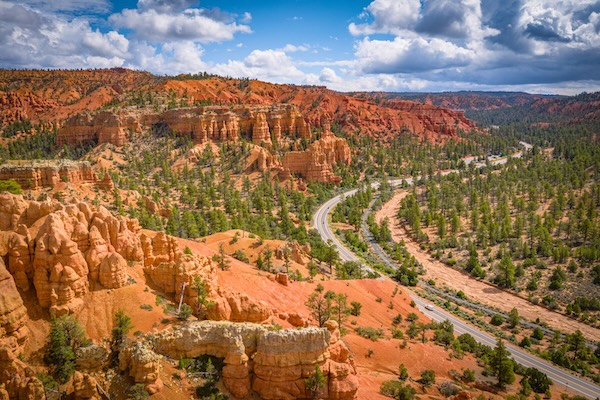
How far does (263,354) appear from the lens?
28.2 metres

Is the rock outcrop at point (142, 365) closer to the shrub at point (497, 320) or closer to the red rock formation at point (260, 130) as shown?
the shrub at point (497, 320)

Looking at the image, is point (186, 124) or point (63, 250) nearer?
point (63, 250)

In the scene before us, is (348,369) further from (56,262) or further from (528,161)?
(528,161)

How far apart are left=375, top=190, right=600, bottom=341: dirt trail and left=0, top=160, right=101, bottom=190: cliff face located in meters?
63.7

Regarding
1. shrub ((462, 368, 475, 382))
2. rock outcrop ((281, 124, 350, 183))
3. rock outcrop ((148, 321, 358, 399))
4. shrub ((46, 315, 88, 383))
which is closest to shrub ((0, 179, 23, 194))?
shrub ((46, 315, 88, 383))

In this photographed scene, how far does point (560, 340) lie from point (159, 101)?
141 m

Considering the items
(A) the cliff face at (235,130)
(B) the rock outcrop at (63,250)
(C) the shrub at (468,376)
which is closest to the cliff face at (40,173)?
(B) the rock outcrop at (63,250)

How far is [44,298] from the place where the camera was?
2953 cm

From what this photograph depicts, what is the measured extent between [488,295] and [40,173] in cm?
7439

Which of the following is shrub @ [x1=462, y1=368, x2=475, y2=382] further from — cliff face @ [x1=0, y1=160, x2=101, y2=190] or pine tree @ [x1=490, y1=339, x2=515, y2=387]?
cliff face @ [x1=0, y1=160, x2=101, y2=190]

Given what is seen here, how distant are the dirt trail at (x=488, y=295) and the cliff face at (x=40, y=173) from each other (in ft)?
209

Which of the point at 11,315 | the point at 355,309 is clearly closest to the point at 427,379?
the point at 355,309

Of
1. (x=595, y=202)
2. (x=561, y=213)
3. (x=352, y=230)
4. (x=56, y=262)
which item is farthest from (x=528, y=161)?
(x=56, y=262)

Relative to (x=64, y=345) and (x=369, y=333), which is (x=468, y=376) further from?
(x=64, y=345)
